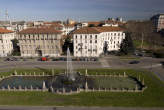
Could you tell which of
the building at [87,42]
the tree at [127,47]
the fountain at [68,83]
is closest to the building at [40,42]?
the building at [87,42]

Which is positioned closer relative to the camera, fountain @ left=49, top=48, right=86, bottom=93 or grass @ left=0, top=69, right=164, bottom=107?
grass @ left=0, top=69, right=164, bottom=107

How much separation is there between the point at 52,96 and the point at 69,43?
40.2m

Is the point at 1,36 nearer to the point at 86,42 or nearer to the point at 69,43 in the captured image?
the point at 69,43

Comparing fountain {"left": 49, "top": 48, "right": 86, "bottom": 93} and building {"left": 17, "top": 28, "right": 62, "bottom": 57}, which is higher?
building {"left": 17, "top": 28, "right": 62, "bottom": 57}

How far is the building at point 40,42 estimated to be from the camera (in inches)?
2302

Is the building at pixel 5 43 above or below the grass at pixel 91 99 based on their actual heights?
above

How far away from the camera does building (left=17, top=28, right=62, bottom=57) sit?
192ft

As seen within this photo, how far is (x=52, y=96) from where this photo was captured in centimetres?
2642

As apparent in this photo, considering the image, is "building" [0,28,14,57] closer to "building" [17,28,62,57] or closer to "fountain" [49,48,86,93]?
"building" [17,28,62,57]

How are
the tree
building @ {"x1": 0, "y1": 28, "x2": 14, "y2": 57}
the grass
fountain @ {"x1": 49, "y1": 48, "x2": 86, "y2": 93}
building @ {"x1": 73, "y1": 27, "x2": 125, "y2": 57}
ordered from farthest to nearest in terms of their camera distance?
1. building @ {"x1": 0, "y1": 28, "x2": 14, "y2": 57}
2. the tree
3. building @ {"x1": 73, "y1": 27, "x2": 125, "y2": 57}
4. fountain @ {"x1": 49, "y1": 48, "x2": 86, "y2": 93}
5. the grass

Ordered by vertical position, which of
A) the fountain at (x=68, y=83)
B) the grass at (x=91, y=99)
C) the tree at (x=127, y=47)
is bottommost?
the grass at (x=91, y=99)

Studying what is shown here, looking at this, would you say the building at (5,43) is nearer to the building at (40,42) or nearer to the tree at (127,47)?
the building at (40,42)

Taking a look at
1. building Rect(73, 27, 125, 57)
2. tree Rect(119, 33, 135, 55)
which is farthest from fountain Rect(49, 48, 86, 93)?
tree Rect(119, 33, 135, 55)

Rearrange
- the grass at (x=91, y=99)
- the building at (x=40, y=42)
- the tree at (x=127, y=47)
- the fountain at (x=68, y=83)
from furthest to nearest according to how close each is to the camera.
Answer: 1. the tree at (x=127, y=47)
2. the building at (x=40, y=42)
3. the fountain at (x=68, y=83)
4. the grass at (x=91, y=99)
